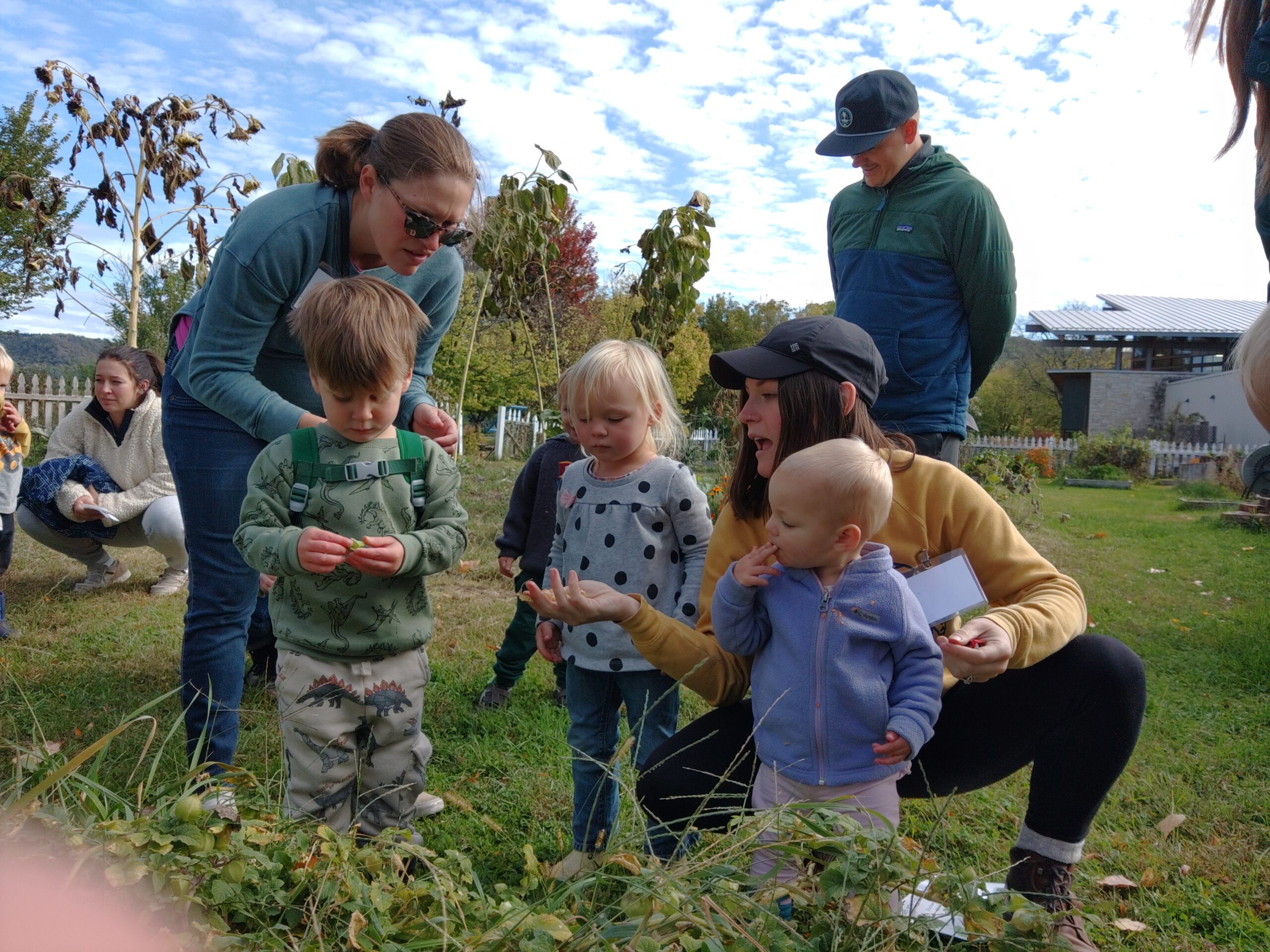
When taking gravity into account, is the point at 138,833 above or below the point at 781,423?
below

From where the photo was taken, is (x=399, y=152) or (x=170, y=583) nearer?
(x=399, y=152)

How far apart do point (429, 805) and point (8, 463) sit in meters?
3.91

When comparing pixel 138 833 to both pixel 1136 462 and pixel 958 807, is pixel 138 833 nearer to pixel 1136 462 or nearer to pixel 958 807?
pixel 958 807

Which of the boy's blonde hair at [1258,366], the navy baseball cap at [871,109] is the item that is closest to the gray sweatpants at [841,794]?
the boy's blonde hair at [1258,366]

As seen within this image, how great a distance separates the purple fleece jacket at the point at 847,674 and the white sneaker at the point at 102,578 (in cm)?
529

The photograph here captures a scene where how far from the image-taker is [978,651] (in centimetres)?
178

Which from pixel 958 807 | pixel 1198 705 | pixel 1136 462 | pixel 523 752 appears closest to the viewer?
pixel 958 807

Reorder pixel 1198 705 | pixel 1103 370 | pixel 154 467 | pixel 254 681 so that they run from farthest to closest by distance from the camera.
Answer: pixel 1103 370 → pixel 154 467 → pixel 1198 705 → pixel 254 681

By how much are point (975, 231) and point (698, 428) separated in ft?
40.3

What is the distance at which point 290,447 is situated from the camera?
91.0 inches

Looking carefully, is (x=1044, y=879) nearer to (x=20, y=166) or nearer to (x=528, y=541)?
(x=528, y=541)

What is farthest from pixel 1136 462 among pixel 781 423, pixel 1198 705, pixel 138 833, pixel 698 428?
pixel 138 833

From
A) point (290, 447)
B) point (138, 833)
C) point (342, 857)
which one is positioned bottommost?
point (342, 857)

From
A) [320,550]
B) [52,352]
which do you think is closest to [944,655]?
[320,550]
